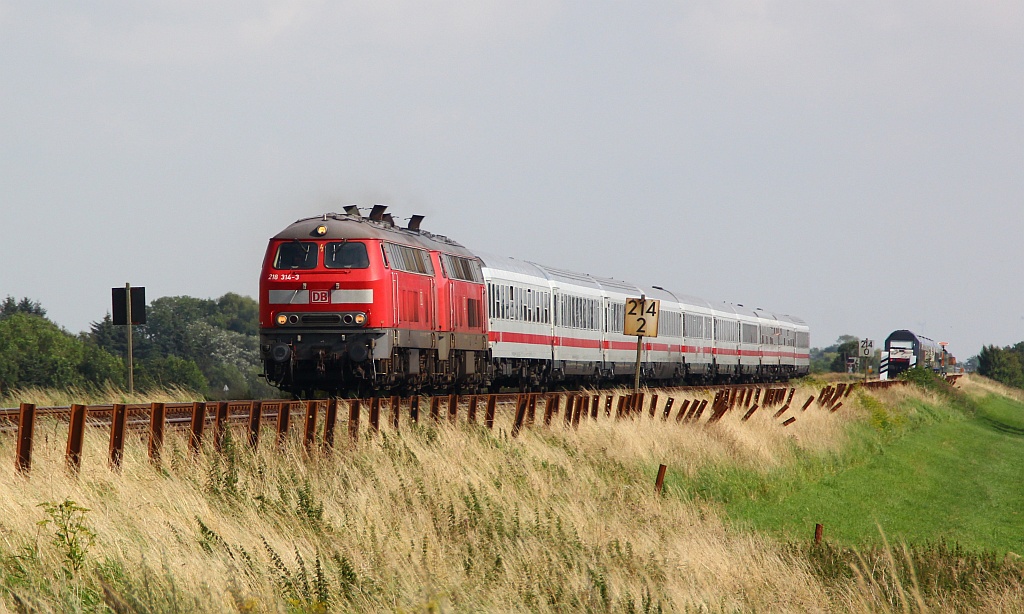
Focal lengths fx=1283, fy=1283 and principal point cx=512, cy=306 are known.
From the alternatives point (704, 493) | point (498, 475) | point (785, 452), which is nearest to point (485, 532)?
point (498, 475)

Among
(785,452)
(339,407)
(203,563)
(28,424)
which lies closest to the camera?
(203,563)

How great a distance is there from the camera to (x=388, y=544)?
39.4 feet

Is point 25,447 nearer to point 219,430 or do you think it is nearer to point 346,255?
point 219,430

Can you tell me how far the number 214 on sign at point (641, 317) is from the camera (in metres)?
26.4

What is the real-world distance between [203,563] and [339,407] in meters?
9.12

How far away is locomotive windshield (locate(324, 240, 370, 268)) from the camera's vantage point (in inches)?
888

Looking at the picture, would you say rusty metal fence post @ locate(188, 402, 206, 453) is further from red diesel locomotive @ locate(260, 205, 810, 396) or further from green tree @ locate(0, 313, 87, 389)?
green tree @ locate(0, 313, 87, 389)

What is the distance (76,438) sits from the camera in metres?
12.6

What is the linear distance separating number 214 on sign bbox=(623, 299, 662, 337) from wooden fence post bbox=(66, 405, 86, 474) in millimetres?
15232

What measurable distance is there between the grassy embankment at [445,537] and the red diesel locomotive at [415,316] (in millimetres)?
2976

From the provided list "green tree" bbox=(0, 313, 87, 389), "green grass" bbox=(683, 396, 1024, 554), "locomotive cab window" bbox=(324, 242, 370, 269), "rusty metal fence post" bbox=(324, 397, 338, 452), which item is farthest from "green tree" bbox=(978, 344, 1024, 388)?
"rusty metal fence post" bbox=(324, 397, 338, 452)

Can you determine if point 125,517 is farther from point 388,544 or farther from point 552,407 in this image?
point 552,407

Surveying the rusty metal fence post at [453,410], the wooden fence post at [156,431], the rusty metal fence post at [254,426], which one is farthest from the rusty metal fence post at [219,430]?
the rusty metal fence post at [453,410]

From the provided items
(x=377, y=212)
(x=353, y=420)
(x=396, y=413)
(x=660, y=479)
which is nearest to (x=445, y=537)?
(x=353, y=420)
